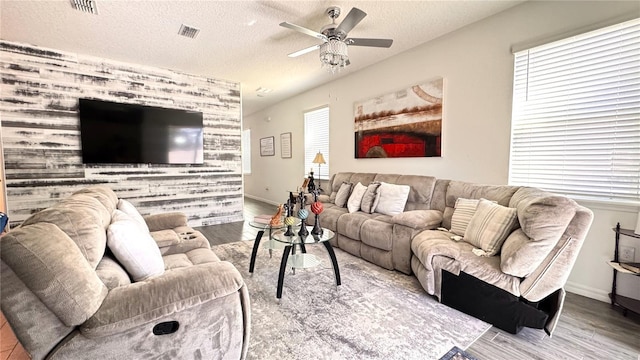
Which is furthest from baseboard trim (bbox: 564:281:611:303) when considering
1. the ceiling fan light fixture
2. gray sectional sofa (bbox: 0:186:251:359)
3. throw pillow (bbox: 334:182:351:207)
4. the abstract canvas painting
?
the ceiling fan light fixture

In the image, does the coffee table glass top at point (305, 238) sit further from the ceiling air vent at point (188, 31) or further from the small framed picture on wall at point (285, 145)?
the small framed picture on wall at point (285, 145)

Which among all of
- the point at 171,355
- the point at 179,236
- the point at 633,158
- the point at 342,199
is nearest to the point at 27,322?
the point at 171,355

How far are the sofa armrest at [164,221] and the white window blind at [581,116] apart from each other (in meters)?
3.45

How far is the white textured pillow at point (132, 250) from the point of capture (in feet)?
4.36

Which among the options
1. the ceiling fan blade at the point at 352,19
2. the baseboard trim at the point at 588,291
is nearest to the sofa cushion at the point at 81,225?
the ceiling fan blade at the point at 352,19

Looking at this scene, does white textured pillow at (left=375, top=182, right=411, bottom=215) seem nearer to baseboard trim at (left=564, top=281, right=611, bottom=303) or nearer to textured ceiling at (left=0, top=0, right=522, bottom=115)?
baseboard trim at (left=564, top=281, right=611, bottom=303)

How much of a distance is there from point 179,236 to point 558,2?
3.96 metres

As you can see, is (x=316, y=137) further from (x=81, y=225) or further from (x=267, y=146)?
(x=81, y=225)

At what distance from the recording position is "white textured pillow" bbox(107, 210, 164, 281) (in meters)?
1.33

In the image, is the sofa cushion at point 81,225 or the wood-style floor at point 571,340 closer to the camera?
the sofa cushion at point 81,225

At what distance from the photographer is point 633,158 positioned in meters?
2.05

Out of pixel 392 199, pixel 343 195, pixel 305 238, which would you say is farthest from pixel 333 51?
pixel 343 195

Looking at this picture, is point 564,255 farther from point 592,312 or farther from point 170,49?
point 170,49

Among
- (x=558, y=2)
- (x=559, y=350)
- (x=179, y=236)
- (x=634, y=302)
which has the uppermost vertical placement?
(x=558, y=2)
